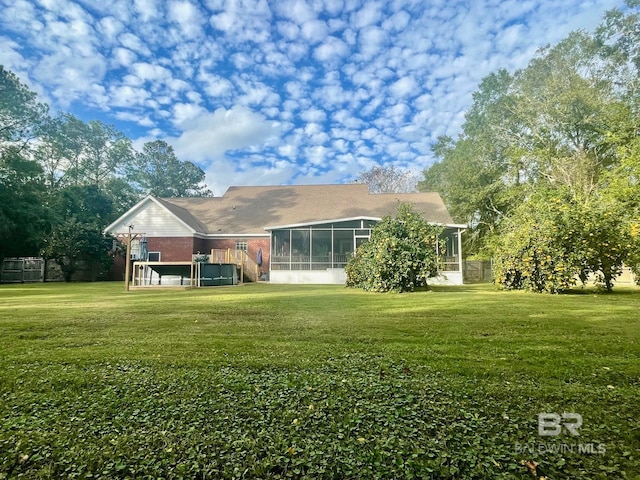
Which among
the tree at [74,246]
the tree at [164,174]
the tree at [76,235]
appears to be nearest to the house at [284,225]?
the tree at [74,246]

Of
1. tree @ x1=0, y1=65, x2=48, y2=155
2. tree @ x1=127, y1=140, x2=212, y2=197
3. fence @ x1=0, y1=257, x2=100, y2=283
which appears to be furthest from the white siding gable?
tree @ x1=127, y1=140, x2=212, y2=197

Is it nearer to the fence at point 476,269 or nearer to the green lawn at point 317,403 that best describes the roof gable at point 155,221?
the green lawn at point 317,403

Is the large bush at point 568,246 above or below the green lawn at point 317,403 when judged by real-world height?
above

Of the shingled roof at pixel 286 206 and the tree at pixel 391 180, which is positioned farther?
the tree at pixel 391 180

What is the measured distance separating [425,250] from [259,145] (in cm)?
2329

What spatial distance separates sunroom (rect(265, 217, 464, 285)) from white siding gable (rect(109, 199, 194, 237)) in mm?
6268

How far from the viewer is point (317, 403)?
6.68 ft

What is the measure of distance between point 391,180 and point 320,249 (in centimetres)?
1977

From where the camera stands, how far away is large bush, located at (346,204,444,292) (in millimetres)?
10555

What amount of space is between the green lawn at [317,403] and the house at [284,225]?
12.8 m

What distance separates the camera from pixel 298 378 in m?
2.48

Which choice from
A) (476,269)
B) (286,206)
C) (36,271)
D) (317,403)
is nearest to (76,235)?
(36,271)

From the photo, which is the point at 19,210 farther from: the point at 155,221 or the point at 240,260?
the point at 240,260

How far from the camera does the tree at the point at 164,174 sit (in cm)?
3903
